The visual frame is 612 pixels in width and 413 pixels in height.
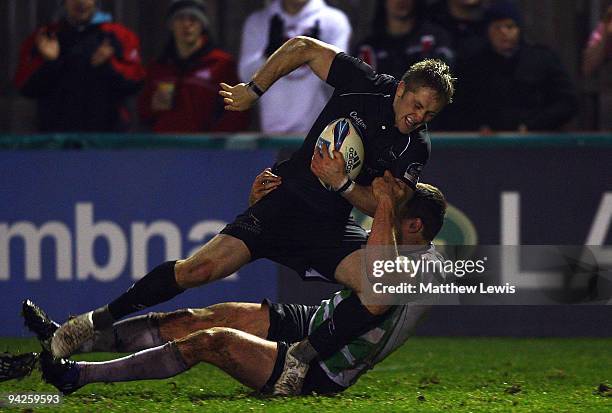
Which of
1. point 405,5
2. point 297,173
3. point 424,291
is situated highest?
point 405,5

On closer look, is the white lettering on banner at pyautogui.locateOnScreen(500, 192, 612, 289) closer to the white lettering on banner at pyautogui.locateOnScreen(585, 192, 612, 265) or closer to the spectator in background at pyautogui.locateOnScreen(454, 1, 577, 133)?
the white lettering on banner at pyautogui.locateOnScreen(585, 192, 612, 265)

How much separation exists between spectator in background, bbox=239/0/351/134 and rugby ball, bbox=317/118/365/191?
307 cm

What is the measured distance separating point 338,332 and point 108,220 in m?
3.40

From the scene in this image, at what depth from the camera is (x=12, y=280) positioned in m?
9.75

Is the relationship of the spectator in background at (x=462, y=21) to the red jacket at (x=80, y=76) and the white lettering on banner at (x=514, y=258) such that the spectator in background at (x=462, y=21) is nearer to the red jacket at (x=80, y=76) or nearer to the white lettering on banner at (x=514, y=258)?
the white lettering on banner at (x=514, y=258)

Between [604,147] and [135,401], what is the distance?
4331 mm

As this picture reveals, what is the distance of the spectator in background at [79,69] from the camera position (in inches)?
410

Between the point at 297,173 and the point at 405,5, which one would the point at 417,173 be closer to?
the point at 297,173

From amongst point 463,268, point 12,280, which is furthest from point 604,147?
point 12,280

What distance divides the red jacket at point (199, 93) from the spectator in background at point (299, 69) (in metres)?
0.20

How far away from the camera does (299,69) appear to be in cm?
1038

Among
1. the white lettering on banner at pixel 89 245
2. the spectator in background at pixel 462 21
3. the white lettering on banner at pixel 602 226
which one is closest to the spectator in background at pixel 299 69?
the spectator in background at pixel 462 21

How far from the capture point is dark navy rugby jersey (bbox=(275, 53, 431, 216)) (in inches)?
284

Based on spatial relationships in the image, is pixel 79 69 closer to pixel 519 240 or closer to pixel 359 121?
pixel 519 240
